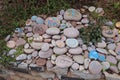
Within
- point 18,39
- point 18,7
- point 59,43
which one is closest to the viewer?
point 59,43

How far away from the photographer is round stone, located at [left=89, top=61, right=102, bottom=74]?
7.09 ft

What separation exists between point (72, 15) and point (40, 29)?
38cm

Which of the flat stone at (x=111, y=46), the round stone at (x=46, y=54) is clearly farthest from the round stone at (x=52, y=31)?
the flat stone at (x=111, y=46)

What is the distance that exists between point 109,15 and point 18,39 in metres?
1.03

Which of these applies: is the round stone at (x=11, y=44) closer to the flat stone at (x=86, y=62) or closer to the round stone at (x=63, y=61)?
the round stone at (x=63, y=61)

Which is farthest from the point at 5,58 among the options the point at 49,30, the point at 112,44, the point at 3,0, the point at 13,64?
the point at 112,44

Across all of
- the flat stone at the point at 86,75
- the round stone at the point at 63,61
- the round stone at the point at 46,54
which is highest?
the round stone at the point at 46,54

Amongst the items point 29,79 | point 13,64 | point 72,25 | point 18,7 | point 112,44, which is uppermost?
point 18,7

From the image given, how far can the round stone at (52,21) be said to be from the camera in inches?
96.5

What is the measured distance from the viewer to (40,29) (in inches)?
96.2

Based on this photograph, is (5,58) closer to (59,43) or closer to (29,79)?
(29,79)

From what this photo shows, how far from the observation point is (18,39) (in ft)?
8.05

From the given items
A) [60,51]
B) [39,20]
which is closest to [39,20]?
[39,20]

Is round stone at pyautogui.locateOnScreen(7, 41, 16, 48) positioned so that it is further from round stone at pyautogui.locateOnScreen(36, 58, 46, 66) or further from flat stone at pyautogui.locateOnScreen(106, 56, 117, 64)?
flat stone at pyautogui.locateOnScreen(106, 56, 117, 64)
